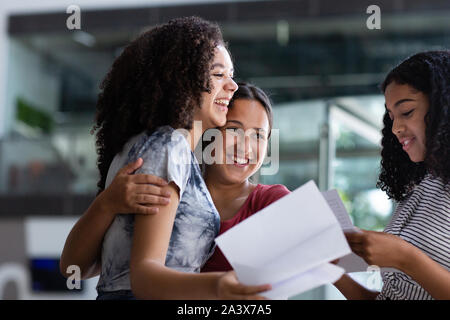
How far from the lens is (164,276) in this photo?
1.17 m

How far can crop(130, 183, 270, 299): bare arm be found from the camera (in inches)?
43.2

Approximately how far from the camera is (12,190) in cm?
947

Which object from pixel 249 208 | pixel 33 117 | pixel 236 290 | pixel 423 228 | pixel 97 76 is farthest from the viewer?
pixel 33 117

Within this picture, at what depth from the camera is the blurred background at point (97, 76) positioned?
7516mm

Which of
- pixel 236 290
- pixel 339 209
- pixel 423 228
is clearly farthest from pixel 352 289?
pixel 236 290

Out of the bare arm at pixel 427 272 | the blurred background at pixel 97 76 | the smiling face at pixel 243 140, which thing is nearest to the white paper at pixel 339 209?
the bare arm at pixel 427 272

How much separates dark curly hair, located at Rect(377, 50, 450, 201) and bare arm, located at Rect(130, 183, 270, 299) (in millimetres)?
744

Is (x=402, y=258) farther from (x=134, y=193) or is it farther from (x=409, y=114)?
(x=134, y=193)

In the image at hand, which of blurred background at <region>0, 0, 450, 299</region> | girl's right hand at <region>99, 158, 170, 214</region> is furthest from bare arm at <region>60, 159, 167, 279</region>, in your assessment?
blurred background at <region>0, 0, 450, 299</region>

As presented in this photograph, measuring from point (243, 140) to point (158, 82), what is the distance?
43 cm

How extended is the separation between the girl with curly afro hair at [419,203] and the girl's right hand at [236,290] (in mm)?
388

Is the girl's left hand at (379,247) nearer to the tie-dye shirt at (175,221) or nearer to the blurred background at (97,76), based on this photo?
the tie-dye shirt at (175,221)

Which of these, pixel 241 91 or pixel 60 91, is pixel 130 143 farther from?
pixel 60 91

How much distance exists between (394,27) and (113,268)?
7044 millimetres
